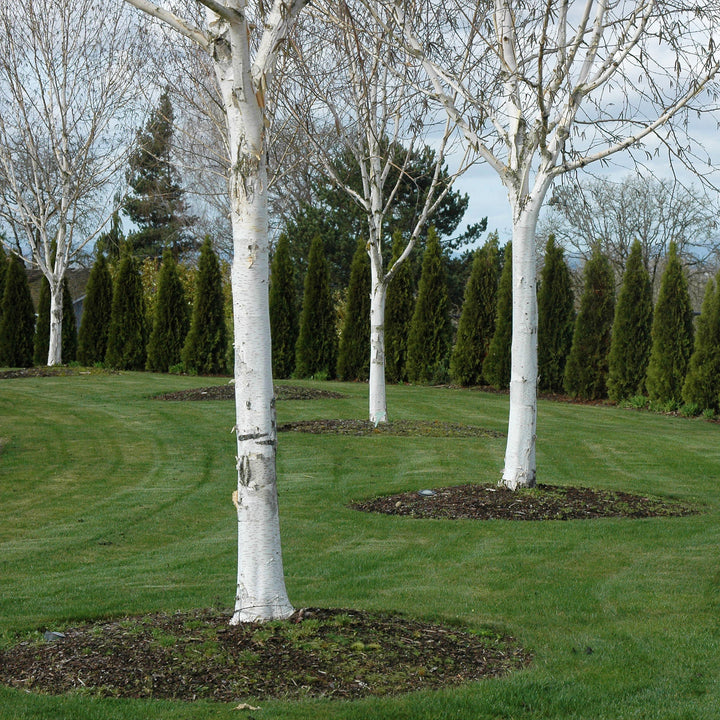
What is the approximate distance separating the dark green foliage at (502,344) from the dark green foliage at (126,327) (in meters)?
8.78

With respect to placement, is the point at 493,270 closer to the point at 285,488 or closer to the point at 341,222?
the point at 341,222

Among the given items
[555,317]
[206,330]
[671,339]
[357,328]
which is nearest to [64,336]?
[206,330]

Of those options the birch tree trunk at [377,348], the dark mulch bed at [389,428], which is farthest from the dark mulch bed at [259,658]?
the birch tree trunk at [377,348]

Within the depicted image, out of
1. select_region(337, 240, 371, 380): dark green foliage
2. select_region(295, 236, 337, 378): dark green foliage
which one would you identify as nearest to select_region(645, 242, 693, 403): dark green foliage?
select_region(337, 240, 371, 380): dark green foliage

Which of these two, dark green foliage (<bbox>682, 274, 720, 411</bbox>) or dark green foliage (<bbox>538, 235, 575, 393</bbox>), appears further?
dark green foliage (<bbox>538, 235, 575, 393</bbox>)

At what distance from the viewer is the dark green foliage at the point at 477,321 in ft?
62.8

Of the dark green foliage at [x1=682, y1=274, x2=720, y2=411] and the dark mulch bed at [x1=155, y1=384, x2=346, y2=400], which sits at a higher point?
the dark green foliage at [x1=682, y1=274, x2=720, y2=411]

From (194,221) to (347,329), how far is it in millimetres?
17409

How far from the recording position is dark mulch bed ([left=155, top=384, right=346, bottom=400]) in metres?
15.0

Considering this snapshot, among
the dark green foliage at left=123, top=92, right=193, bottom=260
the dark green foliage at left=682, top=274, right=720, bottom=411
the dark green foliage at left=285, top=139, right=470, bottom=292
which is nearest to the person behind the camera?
the dark green foliage at left=682, top=274, right=720, bottom=411

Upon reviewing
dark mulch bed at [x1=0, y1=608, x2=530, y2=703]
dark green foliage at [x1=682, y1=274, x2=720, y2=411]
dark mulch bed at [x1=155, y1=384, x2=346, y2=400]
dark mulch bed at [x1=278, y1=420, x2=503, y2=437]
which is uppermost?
dark green foliage at [x1=682, y1=274, x2=720, y2=411]

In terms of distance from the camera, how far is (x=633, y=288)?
57.1ft

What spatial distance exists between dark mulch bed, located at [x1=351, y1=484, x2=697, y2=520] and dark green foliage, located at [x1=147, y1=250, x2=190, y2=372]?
45.7 feet

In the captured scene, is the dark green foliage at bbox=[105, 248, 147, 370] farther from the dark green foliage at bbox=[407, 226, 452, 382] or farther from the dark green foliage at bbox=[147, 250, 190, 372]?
the dark green foliage at bbox=[407, 226, 452, 382]
